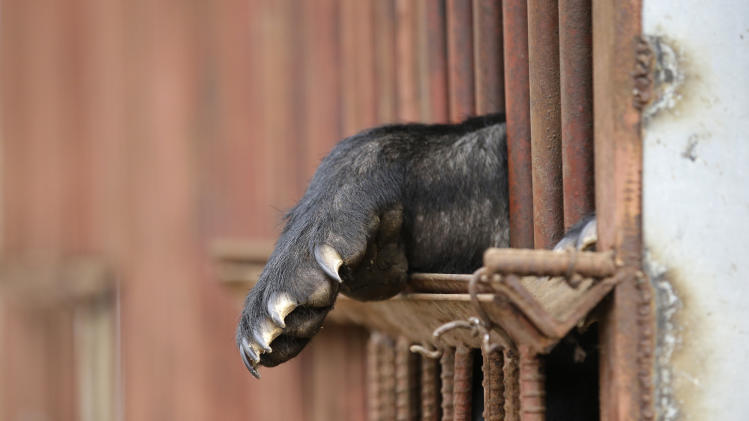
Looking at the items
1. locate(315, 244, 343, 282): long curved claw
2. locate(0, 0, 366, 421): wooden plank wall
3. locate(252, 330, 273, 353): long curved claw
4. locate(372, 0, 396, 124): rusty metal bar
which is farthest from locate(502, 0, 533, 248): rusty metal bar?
locate(0, 0, 366, 421): wooden plank wall

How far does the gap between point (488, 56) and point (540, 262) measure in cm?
77

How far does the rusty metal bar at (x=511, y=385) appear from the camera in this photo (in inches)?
54.4

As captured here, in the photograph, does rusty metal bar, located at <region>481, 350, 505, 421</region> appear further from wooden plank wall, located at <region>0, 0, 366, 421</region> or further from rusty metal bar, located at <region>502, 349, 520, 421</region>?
wooden plank wall, located at <region>0, 0, 366, 421</region>

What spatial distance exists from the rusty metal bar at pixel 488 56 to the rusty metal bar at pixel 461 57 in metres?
0.07

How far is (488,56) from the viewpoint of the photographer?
185 centimetres

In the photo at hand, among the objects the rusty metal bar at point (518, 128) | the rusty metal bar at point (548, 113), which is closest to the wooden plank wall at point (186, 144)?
the rusty metal bar at point (518, 128)

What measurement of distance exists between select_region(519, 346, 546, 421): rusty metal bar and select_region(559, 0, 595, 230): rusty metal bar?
245 mm

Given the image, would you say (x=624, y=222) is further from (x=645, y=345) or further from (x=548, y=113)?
(x=548, y=113)

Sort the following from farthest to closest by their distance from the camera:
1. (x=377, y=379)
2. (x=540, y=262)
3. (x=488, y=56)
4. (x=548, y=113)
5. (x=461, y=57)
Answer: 1. (x=377, y=379)
2. (x=461, y=57)
3. (x=488, y=56)
4. (x=548, y=113)
5. (x=540, y=262)

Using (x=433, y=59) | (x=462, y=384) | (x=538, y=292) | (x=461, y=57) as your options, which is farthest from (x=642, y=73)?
(x=433, y=59)

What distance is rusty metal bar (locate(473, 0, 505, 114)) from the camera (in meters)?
1.84

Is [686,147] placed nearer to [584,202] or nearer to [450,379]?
[584,202]

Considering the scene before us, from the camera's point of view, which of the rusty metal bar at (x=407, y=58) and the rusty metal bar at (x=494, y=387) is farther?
the rusty metal bar at (x=407, y=58)

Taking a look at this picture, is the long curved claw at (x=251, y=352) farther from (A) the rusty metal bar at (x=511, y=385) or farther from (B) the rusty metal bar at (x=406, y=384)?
(B) the rusty metal bar at (x=406, y=384)
